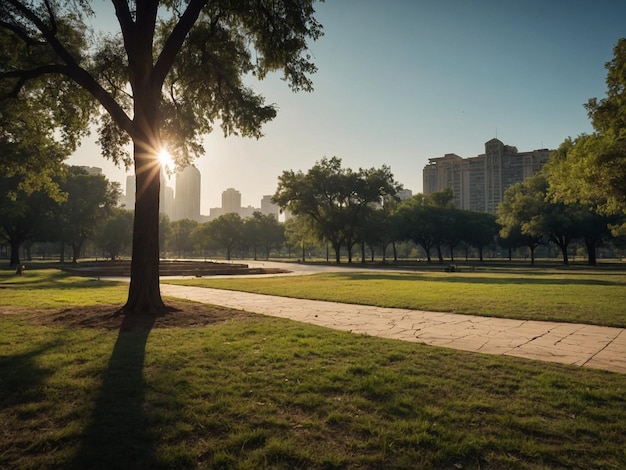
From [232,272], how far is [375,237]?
93.4ft

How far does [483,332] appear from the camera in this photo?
24.6 ft

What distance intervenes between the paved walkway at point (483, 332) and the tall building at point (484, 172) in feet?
337

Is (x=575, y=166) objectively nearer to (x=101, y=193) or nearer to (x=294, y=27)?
(x=294, y=27)

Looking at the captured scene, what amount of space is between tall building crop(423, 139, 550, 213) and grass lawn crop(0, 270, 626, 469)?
107427 mm

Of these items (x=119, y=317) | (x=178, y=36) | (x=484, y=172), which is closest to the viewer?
(x=119, y=317)

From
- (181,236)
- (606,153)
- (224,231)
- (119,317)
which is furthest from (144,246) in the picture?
(181,236)

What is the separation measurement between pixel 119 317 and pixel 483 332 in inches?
309

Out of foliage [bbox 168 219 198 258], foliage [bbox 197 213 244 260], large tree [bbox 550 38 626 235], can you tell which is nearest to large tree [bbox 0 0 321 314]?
large tree [bbox 550 38 626 235]

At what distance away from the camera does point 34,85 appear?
1231 centimetres

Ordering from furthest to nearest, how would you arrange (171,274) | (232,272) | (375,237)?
(375,237), (232,272), (171,274)

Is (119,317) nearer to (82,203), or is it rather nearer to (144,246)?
(144,246)

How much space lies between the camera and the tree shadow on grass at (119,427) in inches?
113

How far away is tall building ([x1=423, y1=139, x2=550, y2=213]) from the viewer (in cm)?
10360

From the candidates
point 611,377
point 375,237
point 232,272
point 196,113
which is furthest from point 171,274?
point 375,237
